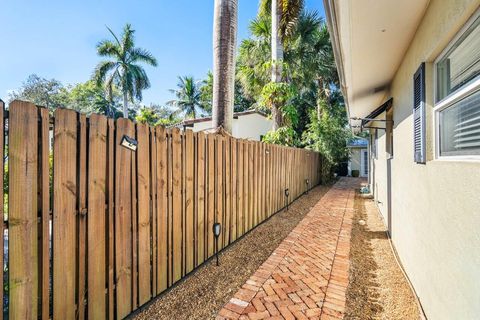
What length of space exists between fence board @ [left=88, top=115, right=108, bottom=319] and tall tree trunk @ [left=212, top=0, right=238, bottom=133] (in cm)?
298

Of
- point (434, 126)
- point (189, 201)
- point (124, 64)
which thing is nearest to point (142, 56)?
point (124, 64)

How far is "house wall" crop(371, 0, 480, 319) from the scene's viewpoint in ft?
5.34

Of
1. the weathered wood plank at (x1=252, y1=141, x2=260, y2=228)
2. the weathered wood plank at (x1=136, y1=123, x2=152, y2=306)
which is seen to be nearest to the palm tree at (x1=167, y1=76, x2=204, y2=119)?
the weathered wood plank at (x1=252, y1=141, x2=260, y2=228)

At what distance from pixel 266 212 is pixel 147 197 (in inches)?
155

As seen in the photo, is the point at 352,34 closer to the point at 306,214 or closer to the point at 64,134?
the point at 64,134

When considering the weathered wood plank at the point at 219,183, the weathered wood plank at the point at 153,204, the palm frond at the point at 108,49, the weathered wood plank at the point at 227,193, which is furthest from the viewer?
the palm frond at the point at 108,49

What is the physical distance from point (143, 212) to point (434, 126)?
3.04m

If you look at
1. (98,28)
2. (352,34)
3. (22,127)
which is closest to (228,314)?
(22,127)

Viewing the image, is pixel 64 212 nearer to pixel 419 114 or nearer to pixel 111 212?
pixel 111 212

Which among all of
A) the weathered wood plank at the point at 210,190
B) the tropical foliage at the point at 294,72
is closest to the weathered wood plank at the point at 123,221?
the weathered wood plank at the point at 210,190

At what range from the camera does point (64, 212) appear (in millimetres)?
1879

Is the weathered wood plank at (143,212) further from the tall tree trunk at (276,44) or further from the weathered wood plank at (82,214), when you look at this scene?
the tall tree trunk at (276,44)

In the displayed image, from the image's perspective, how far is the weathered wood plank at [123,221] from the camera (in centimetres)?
231

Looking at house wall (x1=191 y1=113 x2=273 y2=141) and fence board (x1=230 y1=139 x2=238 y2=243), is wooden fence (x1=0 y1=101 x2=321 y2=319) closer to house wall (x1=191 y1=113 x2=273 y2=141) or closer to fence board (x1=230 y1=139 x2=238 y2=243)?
fence board (x1=230 y1=139 x2=238 y2=243)
